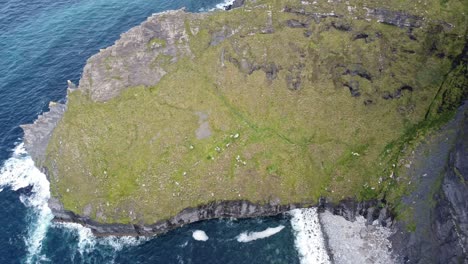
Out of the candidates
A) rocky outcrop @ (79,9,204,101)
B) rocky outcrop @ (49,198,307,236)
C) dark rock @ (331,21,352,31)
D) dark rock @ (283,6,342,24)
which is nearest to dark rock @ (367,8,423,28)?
dark rock @ (331,21,352,31)

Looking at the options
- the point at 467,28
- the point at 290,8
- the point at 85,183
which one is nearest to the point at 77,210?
the point at 85,183

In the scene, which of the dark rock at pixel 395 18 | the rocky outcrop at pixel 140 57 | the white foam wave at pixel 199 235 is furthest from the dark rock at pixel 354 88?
the white foam wave at pixel 199 235

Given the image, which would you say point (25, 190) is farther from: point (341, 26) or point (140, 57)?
point (341, 26)

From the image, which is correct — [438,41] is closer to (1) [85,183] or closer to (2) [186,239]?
(2) [186,239]

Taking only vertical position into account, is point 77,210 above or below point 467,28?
below

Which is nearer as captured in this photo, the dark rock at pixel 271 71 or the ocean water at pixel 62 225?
the ocean water at pixel 62 225

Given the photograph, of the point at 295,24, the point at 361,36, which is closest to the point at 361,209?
the point at 361,36

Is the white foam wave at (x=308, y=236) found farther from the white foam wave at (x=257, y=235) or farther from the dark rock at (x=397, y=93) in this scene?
→ the dark rock at (x=397, y=93)
